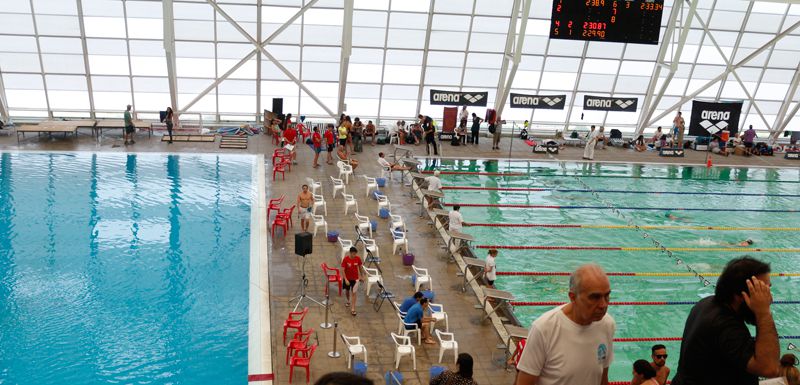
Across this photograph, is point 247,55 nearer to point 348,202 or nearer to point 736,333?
point 348,202

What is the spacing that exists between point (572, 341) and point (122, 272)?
10914 mm

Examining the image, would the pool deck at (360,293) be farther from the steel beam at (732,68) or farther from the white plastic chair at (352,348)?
the steel beam at (732,68)

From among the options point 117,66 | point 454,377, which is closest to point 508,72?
point 117,66

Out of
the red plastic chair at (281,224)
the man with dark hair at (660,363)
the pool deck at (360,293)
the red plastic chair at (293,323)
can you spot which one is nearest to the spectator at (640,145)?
the pool deck at (360,293)

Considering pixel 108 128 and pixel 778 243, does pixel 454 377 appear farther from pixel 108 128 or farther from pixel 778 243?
pixel 108 128

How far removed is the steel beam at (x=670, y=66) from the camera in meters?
23.5

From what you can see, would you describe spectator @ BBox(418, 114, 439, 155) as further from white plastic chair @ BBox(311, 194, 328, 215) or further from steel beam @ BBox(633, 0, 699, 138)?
steel beam @ BBox(633, 0, 699, 138)

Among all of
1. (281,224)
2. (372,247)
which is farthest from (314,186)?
(372,247)

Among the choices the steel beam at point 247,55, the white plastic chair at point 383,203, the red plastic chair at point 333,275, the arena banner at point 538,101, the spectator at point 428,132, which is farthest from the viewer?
the arena banner at point 538,101

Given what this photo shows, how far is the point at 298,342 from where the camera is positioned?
31.1 feet

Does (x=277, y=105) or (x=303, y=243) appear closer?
(x=303, y=243)

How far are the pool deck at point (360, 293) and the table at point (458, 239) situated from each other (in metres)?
0.30

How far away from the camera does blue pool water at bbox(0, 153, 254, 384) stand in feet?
32.0

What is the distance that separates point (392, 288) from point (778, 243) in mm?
9664
